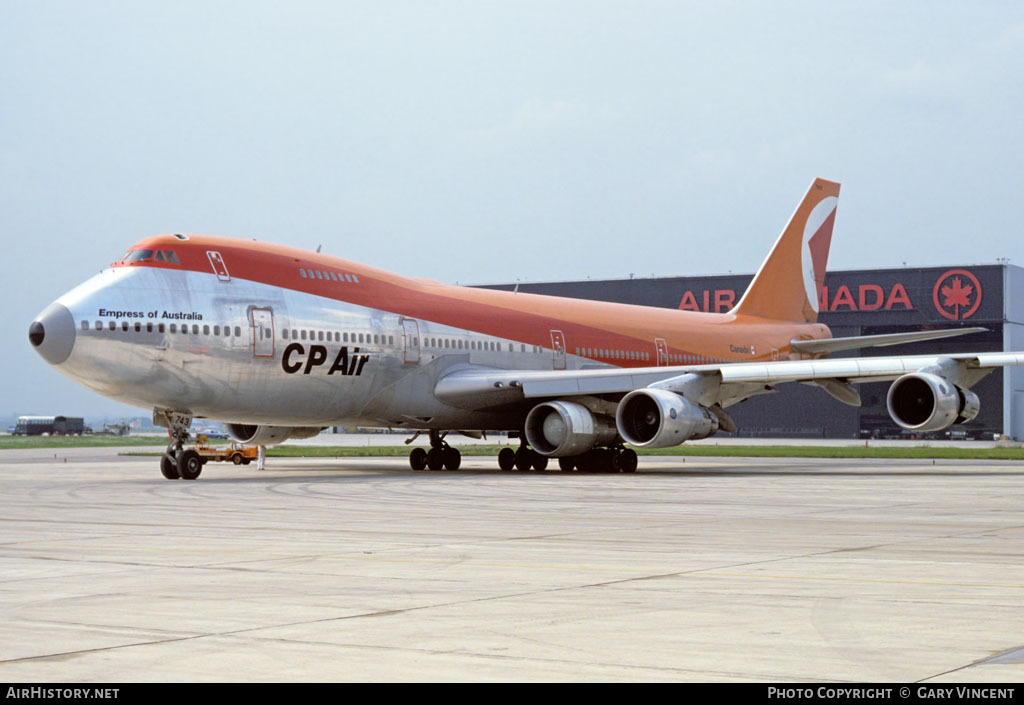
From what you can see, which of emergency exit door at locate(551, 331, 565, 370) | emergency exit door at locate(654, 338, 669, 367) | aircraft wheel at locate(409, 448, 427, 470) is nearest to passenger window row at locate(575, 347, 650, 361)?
emergency exit door at locate(654, 338, 669, 367)

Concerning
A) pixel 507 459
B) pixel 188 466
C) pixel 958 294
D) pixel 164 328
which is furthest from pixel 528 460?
pixel 958 294

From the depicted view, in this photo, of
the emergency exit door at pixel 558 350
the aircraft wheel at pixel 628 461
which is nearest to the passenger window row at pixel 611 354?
the emergency exit door at pixel 558 350

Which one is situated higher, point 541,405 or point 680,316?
point 680,316

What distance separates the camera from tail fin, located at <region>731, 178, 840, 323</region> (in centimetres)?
3872

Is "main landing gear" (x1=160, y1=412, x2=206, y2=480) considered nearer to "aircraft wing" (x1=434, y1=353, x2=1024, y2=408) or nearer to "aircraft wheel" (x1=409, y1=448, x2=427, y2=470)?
"aircraft wing" (x1=434, y1=353, x2=1024, y2=408)

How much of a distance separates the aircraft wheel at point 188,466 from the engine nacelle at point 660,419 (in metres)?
8.79

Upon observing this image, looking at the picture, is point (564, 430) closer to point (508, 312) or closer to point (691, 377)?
point (691, 377)

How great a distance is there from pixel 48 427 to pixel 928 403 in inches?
3262

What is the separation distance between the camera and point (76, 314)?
23.4 metres

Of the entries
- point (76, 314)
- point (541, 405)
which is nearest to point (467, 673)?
point (76, 314)

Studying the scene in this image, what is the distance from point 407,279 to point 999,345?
42729 mm

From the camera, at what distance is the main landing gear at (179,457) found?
2497 cm

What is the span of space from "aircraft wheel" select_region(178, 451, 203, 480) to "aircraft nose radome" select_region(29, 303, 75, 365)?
3069mm
